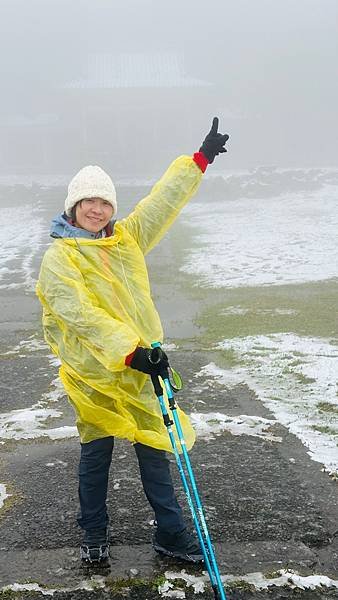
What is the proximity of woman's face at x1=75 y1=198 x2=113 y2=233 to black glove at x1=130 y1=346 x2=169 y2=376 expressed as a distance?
0.86m

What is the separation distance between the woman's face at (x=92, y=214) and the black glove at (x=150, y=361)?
856 millimetres

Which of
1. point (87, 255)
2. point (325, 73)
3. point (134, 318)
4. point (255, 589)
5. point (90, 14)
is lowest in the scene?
point (255, 589)

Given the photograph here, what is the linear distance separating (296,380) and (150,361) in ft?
16.1

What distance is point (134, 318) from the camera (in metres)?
3.68

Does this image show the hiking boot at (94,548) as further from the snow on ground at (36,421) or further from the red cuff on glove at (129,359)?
the snow on ground at (36,421)

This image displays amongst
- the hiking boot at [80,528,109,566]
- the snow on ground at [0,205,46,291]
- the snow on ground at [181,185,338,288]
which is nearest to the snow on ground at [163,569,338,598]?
the hiking boot at [80,528,109,566]

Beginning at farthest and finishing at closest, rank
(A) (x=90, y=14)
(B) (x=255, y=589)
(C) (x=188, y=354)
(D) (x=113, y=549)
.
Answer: (A) (x=90, y=14) → (C) (x=188, y=354) → (D) (x=113, y=549) → (B) (x=255, y=589)

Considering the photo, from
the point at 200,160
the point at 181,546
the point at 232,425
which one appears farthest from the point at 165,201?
the point at 232,425

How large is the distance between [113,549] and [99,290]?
5.43 ft

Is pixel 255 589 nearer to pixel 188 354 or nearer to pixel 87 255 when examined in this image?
pixel 87 255

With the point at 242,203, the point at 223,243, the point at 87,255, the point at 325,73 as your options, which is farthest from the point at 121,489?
the point at 325,73

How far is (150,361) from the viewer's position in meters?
3.29

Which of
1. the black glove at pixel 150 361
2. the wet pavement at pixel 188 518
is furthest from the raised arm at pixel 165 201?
the wet pavement at pixel 188 518

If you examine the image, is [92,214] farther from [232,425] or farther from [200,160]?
[232,425]
